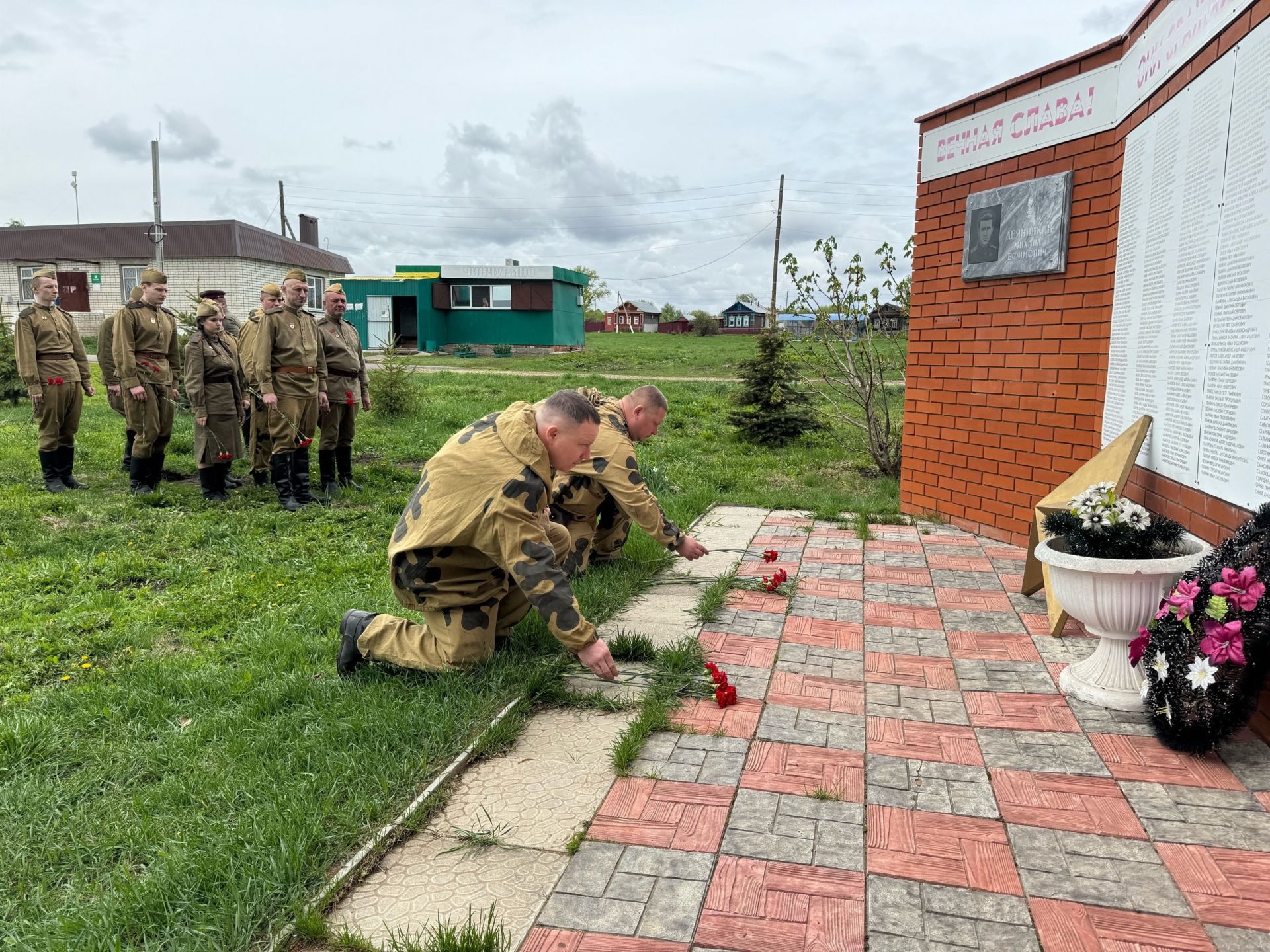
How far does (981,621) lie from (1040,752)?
4.97 ft

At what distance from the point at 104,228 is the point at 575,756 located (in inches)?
1321

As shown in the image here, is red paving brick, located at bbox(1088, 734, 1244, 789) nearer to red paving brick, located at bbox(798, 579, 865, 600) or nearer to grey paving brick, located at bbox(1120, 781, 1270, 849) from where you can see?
grey paving brick, located at bbox(1120, 781, 1270, 849)

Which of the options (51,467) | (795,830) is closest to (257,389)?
(51,467)

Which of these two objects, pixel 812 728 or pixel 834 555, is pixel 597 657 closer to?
pixel 812 728

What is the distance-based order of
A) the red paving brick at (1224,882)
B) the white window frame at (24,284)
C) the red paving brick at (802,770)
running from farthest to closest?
the white window frame at (24,284) < the red paving brick at (802,770) < the red paving brick at (1224,882)

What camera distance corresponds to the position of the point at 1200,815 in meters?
2.63

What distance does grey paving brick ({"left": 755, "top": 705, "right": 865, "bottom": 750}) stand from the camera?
3.17m

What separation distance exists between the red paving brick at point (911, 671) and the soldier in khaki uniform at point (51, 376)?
7.62 m

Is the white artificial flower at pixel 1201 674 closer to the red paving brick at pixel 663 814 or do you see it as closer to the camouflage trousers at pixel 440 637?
the red paving brick at pixel 663 814

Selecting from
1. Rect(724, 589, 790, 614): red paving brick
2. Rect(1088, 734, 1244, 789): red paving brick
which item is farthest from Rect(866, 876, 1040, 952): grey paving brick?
Rect(724, 589, 790, 614): red paving brick

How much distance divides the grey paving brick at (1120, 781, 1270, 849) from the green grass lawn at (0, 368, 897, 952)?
7.02ft

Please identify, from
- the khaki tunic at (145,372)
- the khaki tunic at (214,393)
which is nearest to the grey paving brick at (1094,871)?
the khaki tunic at (214,393)

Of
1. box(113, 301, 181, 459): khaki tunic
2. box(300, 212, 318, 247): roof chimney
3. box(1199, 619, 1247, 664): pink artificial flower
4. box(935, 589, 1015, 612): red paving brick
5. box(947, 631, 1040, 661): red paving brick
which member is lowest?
box(947, 631, 1040, 661): red paving brick

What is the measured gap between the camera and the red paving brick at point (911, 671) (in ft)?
12.2
